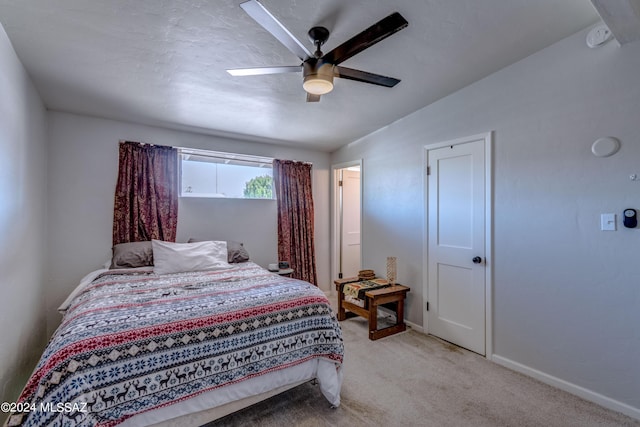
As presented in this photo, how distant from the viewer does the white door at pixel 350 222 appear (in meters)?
4.68

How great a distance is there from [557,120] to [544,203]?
0.67 metres

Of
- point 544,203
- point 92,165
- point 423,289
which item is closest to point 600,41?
point 544,203

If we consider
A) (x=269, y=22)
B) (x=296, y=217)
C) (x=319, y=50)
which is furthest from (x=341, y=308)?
(x=269, y=22)

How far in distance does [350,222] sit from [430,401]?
3000 mm

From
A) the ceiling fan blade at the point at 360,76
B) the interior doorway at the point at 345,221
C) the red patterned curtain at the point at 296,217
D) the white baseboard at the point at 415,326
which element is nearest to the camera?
the ceiling fan blade at the point at 360,76

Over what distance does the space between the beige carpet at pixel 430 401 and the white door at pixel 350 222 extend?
2.20 meters

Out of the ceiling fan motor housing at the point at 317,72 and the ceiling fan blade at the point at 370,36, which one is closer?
the ceiling fan blade at the point at 370,36

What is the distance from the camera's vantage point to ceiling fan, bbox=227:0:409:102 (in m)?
1.40

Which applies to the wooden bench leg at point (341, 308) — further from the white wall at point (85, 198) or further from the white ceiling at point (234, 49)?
the white ceiling at point (234, 49)

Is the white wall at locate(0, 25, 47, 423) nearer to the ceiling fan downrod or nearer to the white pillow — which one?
the white pillow

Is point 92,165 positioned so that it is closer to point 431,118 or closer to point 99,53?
point 99,53

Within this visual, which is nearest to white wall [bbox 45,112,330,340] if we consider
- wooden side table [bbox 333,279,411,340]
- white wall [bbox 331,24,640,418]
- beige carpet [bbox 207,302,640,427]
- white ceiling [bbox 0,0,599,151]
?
white ceiling [bbox 0,0,599,151]

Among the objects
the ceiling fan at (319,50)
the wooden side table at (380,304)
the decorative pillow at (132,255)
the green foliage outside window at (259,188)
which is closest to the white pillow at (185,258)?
the decorative pillow at (132,255)

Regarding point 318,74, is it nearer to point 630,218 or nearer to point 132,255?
point 630,218
